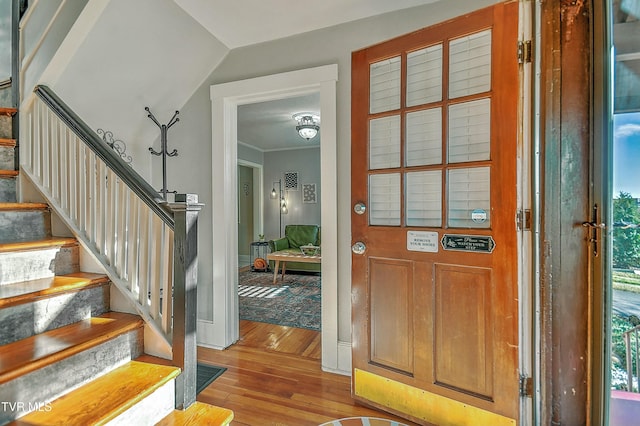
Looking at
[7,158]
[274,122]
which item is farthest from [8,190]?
[274,122]

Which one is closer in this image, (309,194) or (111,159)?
(111,159)

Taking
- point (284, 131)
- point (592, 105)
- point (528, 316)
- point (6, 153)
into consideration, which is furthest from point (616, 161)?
point (284, 131)

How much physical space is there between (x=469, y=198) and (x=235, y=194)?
1.91 meters

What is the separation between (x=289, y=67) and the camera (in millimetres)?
2416

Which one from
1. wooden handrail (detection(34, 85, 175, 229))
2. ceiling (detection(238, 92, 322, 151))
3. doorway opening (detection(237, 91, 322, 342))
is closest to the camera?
wooden handrail (detection(34, 85, 175, 229))

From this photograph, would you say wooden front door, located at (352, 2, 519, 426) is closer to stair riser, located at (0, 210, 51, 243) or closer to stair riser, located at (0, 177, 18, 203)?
stair riser, located at (0, 210, 51, 243)

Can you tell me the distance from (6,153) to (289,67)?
6.47ft

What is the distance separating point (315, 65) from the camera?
2.33 meters

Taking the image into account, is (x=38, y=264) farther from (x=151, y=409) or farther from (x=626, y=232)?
(x=626, y=232)

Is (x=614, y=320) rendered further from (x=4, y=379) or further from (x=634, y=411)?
(x=4, y=379)

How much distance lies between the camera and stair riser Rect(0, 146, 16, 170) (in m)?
1.87

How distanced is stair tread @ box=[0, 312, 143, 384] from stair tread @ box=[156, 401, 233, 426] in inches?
17.6

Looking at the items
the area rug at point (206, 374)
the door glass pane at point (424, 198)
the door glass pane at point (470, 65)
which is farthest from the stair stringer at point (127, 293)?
the door glass pane at point (470, 65)

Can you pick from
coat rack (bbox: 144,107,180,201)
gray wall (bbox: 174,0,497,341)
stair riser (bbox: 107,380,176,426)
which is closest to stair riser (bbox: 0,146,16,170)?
coat rack (bbox: 144,107,180,201)
